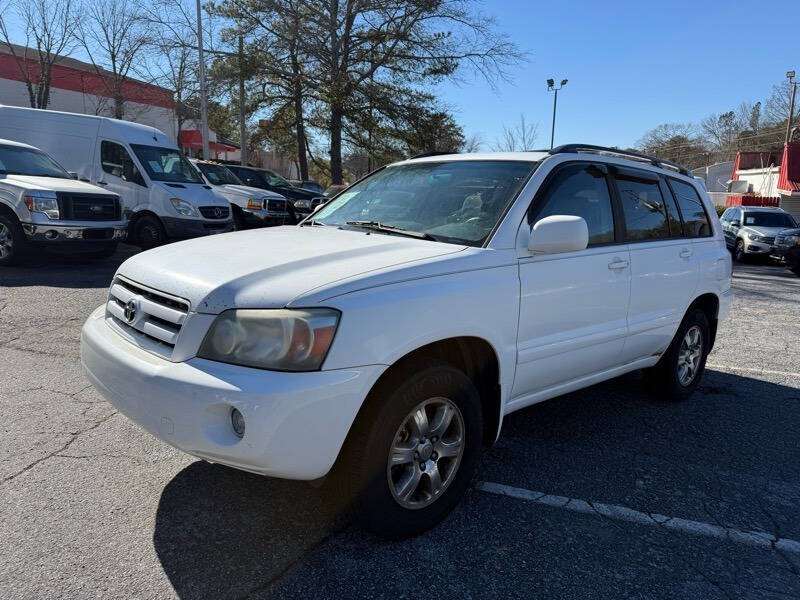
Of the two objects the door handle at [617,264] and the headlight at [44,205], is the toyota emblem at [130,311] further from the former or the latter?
the headlight at [44,205]

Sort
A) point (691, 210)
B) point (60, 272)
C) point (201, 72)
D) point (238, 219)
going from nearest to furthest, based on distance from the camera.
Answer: point (691, 210) < point (60, 272) < point (238, 219) < point (201, 72)

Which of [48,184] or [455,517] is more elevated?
[48,184]

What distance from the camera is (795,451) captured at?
4.01 metres

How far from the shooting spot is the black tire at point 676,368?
4.62 meters

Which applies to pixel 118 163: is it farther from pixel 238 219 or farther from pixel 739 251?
pixel 739 251

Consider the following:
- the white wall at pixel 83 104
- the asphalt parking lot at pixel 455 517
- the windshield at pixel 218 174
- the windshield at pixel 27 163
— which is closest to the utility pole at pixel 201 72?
the white wall at pixel 83 104

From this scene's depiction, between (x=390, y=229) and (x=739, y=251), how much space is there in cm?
1754

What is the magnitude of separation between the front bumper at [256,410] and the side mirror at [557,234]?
1164mm

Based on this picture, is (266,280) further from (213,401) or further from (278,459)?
(278,459)

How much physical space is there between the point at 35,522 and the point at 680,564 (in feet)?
9.48

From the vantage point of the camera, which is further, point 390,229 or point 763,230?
point 763,230

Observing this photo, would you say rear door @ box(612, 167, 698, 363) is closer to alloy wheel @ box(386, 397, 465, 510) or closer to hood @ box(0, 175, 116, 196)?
alloy wheel @ box(386, 397, 465, 510)

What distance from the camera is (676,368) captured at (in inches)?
184

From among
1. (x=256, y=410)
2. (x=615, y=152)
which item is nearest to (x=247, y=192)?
(x=615, y=152)
